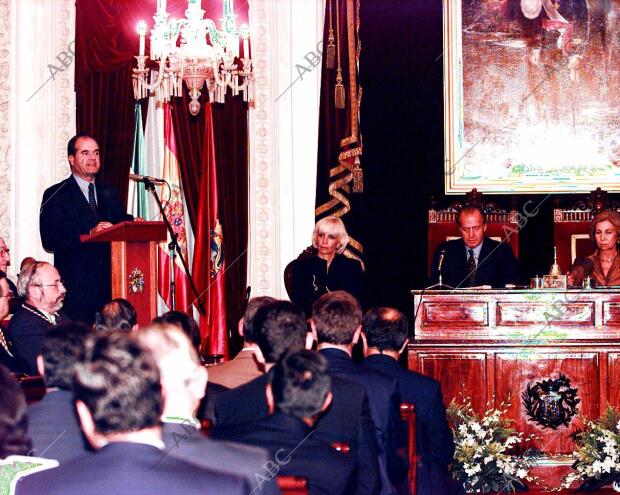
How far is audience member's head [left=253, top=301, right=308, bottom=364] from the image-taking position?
3.56m

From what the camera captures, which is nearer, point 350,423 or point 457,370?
point 350,423

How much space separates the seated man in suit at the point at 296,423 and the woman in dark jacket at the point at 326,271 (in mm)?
4344

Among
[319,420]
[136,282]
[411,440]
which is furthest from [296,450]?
[136,282]

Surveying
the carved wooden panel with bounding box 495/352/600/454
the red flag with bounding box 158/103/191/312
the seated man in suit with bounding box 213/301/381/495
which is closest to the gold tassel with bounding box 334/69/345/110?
the red flag with bounding box 158/103/191/312

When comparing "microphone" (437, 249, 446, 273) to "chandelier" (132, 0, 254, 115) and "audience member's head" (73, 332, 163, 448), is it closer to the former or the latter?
"chandelier" (132, 0, 254, 115)

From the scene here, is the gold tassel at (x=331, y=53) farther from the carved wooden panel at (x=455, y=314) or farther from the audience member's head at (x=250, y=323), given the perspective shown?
the audience member's head at (x=250, y=323)

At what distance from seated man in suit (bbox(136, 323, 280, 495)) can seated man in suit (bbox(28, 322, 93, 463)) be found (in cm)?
51

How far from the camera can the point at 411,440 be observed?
435 cm

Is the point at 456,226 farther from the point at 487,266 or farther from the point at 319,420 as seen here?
the point at 319,420

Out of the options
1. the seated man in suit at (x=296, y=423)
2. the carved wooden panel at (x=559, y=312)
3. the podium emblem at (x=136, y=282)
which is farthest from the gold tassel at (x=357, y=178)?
the seated man in suit at (x=296, y=423)

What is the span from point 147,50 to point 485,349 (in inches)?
148

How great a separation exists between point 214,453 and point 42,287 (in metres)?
3.02

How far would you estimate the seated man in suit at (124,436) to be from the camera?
6.55 feet

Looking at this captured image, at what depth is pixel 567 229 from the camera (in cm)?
920
